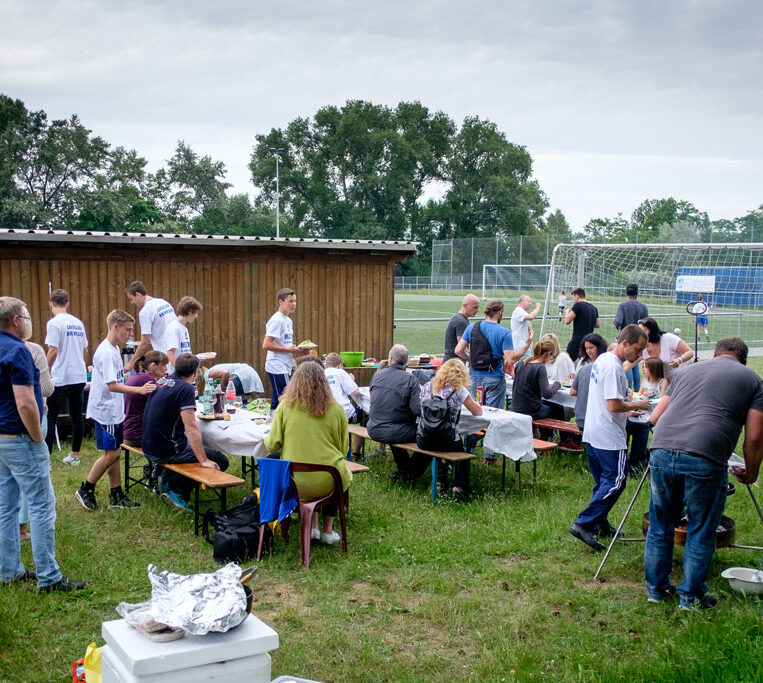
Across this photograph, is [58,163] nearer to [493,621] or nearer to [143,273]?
[143,273]

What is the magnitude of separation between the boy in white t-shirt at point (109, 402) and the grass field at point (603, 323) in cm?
957

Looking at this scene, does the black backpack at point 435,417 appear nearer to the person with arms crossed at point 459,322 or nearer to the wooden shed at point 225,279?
the person with arms crossed at point 459,322

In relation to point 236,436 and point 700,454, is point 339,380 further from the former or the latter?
point 700,454

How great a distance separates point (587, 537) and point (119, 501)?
407 cm

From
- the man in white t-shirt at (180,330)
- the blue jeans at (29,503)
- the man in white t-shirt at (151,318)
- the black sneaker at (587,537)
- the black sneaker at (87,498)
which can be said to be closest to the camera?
the blue jeans at (29,503)

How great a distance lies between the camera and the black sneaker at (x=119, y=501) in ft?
21.5

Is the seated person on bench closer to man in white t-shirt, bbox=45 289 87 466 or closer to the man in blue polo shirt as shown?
man in white t-shirt, bbox=45 289 87 466

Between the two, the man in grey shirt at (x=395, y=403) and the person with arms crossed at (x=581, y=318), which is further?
the person with arms crossed at (x=581, y=318)

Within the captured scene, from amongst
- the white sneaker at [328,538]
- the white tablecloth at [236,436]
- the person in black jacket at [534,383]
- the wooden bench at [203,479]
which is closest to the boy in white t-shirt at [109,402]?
the wooden bench at [203,479]

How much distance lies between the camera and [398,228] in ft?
172

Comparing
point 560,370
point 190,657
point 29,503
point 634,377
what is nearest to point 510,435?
point 560,370

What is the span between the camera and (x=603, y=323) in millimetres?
20141

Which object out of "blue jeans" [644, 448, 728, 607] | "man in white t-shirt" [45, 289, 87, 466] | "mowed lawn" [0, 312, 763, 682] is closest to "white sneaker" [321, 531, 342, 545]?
"mowed lawn" [0, 312, 763, 682]

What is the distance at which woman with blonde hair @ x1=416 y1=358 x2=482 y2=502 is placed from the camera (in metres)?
6.75
